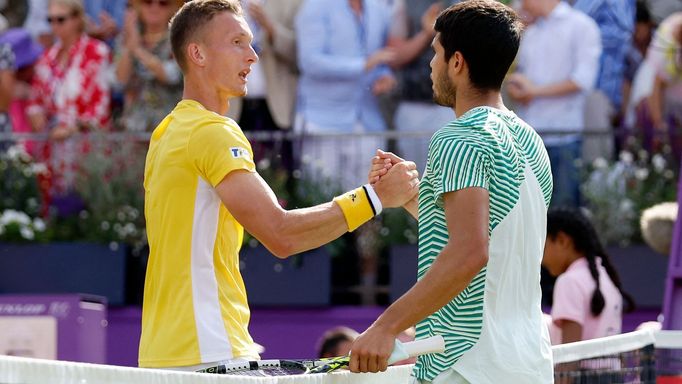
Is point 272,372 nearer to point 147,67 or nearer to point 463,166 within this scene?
point 463,166

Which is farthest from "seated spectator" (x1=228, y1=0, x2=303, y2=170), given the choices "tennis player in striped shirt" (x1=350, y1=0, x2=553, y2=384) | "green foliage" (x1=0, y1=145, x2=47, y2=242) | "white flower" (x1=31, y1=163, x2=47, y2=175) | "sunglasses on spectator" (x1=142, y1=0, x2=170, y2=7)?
"tennis player in striped shirt" (x1=350, y1=0, x2=553, y2=384)

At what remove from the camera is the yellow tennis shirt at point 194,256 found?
4223mm

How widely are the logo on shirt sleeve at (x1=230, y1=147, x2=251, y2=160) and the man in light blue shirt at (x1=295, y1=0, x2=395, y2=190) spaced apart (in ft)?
21.0

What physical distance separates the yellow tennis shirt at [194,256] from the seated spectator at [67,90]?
684 centimetres

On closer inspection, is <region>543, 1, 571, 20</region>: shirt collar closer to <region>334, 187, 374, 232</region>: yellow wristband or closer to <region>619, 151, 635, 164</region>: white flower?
<region>619, 151, 635, 164</region>: white flower

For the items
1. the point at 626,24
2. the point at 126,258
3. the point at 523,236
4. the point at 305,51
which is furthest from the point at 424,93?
the point at 523,236

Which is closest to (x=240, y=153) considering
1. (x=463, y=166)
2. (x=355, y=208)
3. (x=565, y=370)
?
(x=355, y=208)

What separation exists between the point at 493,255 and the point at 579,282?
12.5ft

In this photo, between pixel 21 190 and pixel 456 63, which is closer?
pixel 456 63

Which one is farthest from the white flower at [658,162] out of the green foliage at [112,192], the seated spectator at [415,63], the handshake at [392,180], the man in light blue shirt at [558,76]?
the handshake at [392,180]

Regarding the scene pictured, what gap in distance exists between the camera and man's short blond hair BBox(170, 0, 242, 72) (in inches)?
183

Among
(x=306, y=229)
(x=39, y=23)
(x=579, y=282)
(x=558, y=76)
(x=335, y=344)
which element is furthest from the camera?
(x=39, y=23)

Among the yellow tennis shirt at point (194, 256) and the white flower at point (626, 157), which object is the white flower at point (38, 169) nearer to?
the white flower at point (626, 157)

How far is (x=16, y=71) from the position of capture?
38.8 ft
